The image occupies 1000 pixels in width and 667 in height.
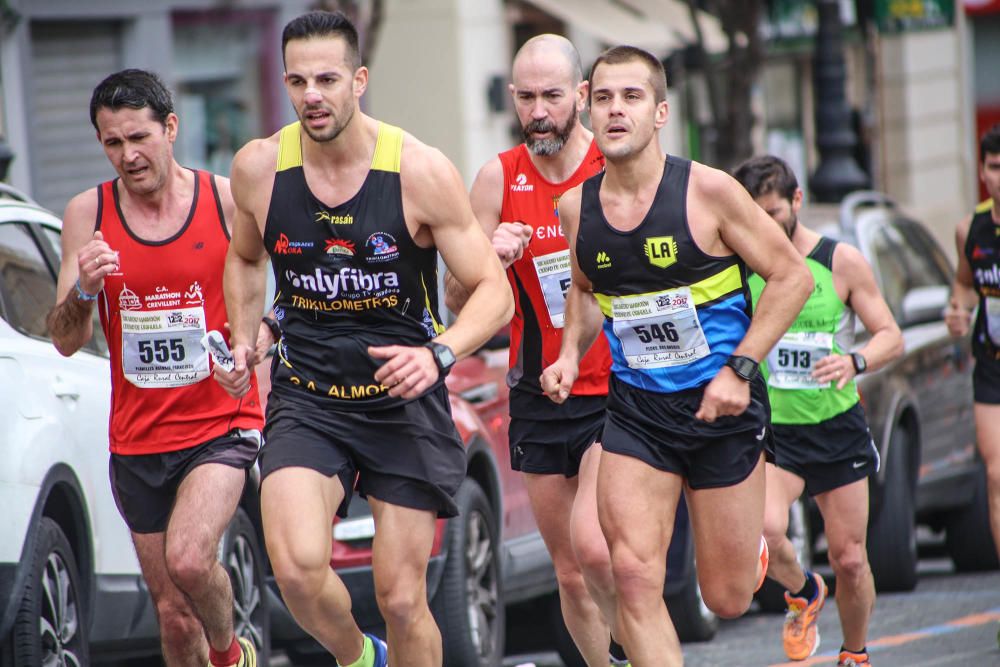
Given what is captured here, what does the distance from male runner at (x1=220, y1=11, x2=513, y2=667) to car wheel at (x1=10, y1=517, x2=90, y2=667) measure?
880 millimetres

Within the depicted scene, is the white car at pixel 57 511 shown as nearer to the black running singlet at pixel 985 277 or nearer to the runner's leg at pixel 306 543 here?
the runner's leg at pixel 306 543

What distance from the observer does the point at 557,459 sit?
6715 millimetres

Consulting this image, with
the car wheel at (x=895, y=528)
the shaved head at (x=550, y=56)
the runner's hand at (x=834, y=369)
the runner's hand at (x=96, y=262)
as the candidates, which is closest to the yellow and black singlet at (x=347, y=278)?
the runner's hand at (x=96, y=262)

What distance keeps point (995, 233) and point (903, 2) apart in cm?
1028

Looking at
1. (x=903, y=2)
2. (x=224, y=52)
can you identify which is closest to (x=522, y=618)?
(x=224, y=52)

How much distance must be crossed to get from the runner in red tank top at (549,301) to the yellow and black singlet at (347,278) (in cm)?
86

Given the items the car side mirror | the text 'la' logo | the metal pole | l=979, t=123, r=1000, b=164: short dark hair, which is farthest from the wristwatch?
the metal pole

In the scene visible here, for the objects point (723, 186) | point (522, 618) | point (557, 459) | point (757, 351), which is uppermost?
point (723, 186)

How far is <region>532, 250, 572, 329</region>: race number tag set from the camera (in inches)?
261

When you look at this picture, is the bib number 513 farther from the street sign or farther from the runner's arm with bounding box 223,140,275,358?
the street sign

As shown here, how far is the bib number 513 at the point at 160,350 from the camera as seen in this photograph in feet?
20.6

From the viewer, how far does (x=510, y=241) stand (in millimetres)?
6230

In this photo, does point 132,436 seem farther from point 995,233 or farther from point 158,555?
point 995,233

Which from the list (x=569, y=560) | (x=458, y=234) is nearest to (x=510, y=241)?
(x=458, y=234)
